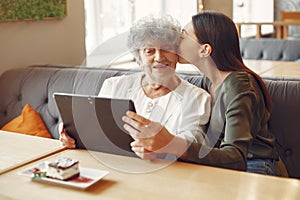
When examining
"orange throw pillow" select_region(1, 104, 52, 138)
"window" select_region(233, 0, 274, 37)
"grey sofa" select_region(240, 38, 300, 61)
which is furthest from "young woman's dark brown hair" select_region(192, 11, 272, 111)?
"window" select_region(233, 0, 274, 37)

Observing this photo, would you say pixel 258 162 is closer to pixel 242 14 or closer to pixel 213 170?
pixel 213 170

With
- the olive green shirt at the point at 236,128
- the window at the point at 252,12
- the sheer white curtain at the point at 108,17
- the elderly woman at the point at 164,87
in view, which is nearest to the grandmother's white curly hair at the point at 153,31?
the elderly woman at the point at 164,87

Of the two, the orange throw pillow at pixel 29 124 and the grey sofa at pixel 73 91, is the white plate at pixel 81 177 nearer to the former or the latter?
the grey sofa at pixel 73 91

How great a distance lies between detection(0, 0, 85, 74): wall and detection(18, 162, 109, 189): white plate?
4.84 ft

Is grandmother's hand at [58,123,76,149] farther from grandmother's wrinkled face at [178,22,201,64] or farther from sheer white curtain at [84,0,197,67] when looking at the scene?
sheer white curtain at [84,0,197,67]

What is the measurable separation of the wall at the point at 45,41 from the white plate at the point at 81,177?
4.84 ft

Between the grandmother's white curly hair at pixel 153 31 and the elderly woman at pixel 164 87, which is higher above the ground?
the grandmother's white curly hair at pixel 153 31

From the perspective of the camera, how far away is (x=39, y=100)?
2.54 m

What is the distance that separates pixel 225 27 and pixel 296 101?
1.57ft

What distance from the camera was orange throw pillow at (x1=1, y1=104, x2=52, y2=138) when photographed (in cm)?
237

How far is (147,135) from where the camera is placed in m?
1.33

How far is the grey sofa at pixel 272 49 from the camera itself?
440 cm

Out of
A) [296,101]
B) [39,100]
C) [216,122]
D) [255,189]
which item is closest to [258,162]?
[216,122]

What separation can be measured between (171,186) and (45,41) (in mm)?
1993
